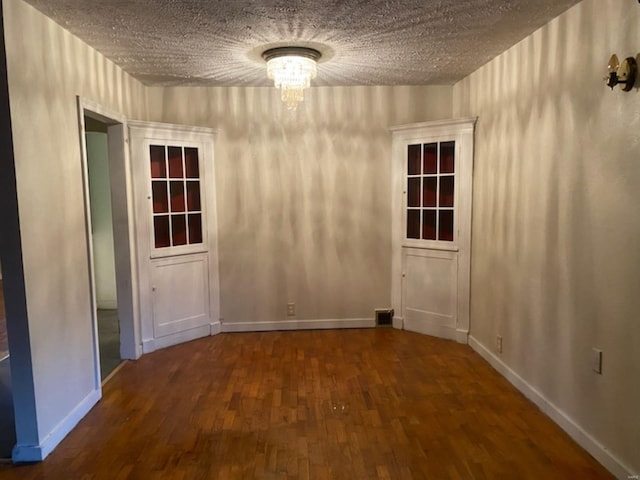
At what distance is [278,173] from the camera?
4648 millimetres

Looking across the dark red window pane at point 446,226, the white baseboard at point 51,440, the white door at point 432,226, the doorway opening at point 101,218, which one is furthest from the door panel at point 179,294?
the dark red window pane at point 446,226

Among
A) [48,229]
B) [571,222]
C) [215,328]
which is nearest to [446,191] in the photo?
[571,222]

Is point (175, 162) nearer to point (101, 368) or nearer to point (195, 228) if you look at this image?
point (195, 228)

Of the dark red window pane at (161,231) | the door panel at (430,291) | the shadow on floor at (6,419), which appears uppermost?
the dark red window pane at (161,231)

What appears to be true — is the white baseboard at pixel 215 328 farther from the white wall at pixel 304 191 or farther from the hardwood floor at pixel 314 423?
the hardwood floor at pixel 314 423

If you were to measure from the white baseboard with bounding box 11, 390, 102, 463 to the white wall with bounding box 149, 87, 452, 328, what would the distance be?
1911 mm

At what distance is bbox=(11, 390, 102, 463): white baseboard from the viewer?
8.13 feet

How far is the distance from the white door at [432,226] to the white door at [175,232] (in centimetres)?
193

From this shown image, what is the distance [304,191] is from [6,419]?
10.1ft

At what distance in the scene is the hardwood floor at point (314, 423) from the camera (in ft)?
7.84

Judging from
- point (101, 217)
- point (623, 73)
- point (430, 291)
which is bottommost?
point (430, 291)

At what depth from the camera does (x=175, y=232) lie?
436 centimetres

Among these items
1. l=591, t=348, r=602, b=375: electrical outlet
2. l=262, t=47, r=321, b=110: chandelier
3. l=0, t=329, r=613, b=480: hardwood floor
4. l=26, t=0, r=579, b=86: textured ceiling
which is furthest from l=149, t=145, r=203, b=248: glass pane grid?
l=591, t=348, r=602, b=375: electrical outlet

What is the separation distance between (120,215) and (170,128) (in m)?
0.93
